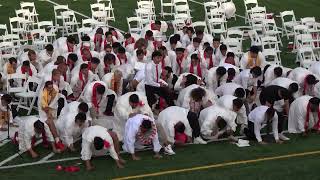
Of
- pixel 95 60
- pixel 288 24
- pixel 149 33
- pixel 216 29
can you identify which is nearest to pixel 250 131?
pixel 95 60

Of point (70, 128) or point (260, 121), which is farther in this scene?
point (260, 121)

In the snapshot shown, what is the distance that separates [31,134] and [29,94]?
9.08ft

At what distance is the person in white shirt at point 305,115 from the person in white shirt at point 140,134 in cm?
357

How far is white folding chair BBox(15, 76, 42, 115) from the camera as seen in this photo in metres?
16.2

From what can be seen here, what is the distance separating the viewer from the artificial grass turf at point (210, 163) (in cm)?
1250

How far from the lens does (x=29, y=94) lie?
53.1ft

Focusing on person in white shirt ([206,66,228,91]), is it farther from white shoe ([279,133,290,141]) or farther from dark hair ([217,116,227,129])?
white shoe ([279,133,290,141])

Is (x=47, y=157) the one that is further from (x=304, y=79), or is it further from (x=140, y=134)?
(x=304, y=79)

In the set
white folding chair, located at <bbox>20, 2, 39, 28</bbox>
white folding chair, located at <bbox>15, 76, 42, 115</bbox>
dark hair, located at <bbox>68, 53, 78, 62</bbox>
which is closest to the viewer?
white folding chair, located at <bbox>15, 76, 42, 115</bbox>

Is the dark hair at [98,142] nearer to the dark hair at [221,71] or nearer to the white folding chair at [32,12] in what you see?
the dark hair at [221,71]

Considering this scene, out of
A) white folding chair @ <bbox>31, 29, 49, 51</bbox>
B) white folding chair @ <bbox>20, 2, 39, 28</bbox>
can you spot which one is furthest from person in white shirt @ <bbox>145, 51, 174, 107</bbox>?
white folding chair @ <bbox>20, 2, 39, 28</bbox>

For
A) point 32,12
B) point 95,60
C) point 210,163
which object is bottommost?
point 210,163

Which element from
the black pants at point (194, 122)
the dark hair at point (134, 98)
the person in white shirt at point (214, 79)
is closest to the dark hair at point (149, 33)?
the person in white shirt at point (214, 79)

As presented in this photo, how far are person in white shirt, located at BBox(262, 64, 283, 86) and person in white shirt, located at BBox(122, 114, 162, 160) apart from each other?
14.7ft
